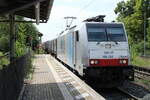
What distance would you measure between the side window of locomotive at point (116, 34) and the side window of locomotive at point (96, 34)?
0.22 m

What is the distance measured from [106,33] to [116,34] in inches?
16.9

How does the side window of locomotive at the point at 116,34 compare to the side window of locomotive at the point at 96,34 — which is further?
the side window of locomotive at the point at 116,34

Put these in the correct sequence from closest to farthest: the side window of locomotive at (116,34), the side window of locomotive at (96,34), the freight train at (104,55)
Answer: the freight train at (104,55) < the side window of locomotive at (96,34) < the side window of locomotive at (116,34)

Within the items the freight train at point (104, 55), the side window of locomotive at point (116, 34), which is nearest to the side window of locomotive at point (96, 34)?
the freight train at point (104, 55)

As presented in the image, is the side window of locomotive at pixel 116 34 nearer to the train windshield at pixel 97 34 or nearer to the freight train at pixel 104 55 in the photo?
the freight train at pixel 104 55

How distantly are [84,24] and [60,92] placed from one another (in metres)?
4.03

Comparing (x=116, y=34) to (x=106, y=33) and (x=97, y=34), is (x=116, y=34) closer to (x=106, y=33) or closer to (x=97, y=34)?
(x=106, y=33)

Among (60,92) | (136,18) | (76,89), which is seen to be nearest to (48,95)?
(60,92)

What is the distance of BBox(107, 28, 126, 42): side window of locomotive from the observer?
15961 millimetres

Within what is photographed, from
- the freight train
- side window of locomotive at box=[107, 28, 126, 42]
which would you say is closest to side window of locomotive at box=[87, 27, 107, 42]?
the freight train

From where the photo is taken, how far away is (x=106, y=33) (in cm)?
1603

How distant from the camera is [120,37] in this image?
52.7 ft

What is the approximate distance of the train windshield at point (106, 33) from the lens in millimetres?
15840

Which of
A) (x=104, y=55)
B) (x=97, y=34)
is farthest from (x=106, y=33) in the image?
(x=104, y=55)
